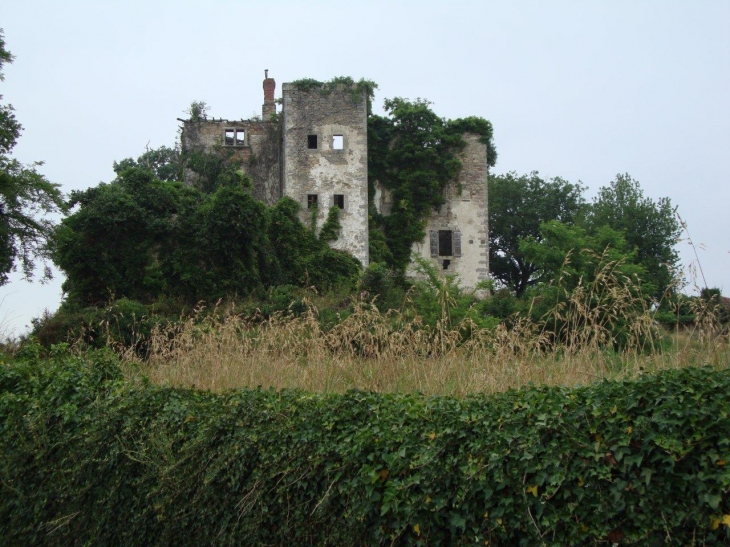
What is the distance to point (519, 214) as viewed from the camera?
A: 49.3m

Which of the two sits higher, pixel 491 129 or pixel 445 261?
pixel 491 129

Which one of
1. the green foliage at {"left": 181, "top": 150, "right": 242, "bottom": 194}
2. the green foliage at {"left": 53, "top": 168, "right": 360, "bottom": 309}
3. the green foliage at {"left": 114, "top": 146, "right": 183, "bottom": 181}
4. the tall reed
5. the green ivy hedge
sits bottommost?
the green ivy hedge

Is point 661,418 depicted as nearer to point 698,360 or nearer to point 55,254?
point 698,360

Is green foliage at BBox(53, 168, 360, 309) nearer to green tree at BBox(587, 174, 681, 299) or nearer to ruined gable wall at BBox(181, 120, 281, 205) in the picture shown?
ruined gable wall at BBox(181, 120, 281, 205)

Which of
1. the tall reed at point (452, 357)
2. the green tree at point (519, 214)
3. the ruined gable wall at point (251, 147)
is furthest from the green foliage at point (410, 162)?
the tall reed at point (452, 357)

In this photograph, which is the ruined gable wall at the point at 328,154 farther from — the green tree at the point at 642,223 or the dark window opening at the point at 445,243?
the green tree at the point at 642,223

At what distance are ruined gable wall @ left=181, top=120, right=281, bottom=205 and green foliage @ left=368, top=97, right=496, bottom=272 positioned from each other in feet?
14.5

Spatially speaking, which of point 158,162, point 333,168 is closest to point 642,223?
point 333,168

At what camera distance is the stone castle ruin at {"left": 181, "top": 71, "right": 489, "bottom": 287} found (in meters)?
33.9

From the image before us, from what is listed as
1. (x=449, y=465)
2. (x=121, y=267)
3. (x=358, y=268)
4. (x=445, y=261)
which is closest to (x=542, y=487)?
(x=449, y=465)

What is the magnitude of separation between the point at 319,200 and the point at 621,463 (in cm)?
2930

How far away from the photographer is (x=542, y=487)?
523 cm

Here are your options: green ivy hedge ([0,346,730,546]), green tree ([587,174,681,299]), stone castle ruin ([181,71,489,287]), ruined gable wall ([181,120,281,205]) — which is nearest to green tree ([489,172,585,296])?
green tree ([587,174,681,299])

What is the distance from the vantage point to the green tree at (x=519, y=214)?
48.6 meters
